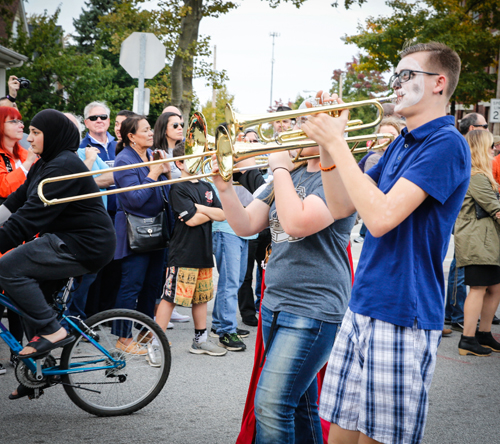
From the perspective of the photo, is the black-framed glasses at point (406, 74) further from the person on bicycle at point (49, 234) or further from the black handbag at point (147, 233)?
the black handbag at point (147, 233)

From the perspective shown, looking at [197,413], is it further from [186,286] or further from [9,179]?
[9,179]

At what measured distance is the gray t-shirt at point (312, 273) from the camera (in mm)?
2467

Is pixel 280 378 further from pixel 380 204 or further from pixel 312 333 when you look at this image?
pixel 380 204

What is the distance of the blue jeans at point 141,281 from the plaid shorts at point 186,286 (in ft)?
0.76

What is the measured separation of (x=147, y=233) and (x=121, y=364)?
1.42 m

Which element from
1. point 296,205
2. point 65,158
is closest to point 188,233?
point 65,158

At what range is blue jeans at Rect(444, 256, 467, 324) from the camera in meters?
6.17

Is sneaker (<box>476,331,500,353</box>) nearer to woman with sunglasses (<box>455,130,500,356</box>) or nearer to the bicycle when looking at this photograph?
woman with sunglasses (<box>455,130,500,356</box>)

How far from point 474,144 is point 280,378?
3.81 m

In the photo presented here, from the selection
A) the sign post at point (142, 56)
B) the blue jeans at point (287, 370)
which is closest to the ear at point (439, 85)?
the blue jeans at point (287, 370)

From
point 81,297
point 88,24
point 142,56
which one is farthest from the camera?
point 88,24

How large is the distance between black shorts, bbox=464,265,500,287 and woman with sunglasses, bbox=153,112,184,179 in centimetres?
296

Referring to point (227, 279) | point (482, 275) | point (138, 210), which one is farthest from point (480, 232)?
point (138, 210)

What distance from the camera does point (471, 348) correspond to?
17.5 ft
